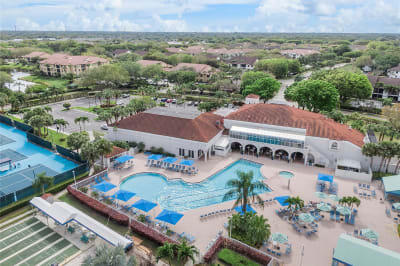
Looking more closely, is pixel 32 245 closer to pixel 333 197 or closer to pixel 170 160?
pixel 170 160

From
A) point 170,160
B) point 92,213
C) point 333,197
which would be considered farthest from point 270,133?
point 92,213

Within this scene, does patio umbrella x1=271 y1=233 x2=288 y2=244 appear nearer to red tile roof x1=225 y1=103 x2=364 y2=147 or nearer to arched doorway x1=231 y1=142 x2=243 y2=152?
red tile roof x1=225 y1=103 x2=364 y2=147

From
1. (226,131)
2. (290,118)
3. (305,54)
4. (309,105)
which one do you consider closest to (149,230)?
(226,131)

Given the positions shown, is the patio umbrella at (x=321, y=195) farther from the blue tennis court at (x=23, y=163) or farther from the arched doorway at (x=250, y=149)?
the blue tennis court at (x=23, y=163)

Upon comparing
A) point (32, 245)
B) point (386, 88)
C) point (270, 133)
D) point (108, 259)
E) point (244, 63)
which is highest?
point (244, 63)

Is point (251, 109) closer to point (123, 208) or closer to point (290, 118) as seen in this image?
point (290, 118)

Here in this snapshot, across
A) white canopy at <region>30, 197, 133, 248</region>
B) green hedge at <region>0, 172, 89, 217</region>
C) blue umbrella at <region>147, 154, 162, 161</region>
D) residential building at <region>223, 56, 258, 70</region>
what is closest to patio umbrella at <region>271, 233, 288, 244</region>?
white canopy at <region>30, 197, 133, 248</region>
